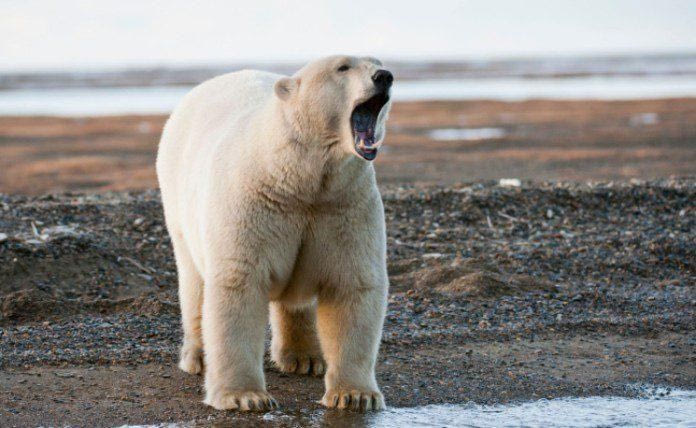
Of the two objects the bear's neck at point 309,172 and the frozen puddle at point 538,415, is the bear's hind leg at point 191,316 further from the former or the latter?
the bear's neck at point 309,172

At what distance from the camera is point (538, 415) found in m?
5.60

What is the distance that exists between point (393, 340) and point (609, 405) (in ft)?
5.50

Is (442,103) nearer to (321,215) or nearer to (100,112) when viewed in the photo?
(100,112)

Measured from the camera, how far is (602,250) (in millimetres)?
9125

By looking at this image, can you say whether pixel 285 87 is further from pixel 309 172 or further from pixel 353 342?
pixel 353 342

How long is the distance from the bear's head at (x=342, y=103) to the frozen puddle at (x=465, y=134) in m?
18.6

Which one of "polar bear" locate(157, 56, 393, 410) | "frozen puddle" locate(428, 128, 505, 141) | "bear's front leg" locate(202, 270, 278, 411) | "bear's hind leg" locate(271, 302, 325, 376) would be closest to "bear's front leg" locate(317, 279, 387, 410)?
"polar bear" locate(157, 56, 393, 410)

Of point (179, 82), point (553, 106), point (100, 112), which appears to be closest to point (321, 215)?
point (553, 106)

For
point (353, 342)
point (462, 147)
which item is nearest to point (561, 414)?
point (353, 342)

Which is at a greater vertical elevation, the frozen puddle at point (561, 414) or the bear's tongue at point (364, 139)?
the bear's tongue at point (364, 139)

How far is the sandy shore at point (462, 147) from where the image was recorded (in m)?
17.5

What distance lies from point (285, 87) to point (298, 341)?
1.77 m

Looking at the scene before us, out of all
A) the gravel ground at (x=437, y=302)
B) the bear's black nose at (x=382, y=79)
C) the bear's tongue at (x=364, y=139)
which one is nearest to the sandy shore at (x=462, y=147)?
the gravel ground at (x=437, y=302)

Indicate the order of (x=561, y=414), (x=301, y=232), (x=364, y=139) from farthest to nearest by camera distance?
(x=561, y=414)
(x=301, y=232)
(x=364, y=139)
